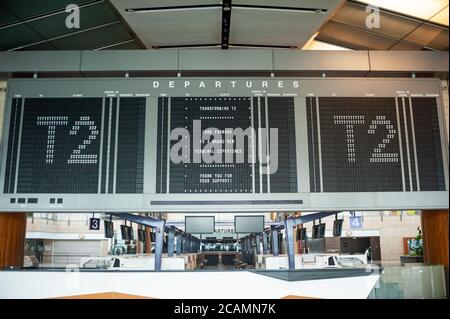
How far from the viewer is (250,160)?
4.44 metres

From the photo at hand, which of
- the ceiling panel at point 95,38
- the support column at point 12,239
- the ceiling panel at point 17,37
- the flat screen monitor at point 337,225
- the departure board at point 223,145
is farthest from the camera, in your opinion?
the flat screen monitor at point 337,225

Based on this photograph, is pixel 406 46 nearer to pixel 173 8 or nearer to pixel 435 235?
pixel 435 235

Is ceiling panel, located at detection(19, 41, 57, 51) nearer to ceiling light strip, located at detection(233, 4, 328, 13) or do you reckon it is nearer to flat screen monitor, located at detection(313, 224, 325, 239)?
ceiling light strip, located at detection(233, 4, 328, 13)

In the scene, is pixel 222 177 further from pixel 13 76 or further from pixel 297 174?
pixel 13 76

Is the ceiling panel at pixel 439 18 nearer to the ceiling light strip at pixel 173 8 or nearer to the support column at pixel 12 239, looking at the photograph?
the ceiling light strip at pixel 173 8

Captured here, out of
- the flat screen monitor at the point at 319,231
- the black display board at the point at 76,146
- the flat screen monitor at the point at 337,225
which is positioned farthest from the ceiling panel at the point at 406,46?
the black display board at the point at 76,146

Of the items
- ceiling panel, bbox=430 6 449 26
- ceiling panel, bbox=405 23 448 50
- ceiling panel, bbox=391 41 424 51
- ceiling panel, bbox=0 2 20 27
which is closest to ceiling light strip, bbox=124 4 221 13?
ceiling panel, bbox=0 2 20 27

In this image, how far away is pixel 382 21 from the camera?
16.1 ft

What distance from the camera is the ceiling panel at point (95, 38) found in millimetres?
5152

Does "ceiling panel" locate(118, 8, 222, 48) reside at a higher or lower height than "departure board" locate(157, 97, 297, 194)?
higher

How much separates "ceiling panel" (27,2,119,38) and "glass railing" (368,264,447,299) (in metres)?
3.78

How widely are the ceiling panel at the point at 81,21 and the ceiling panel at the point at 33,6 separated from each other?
0.46 ft

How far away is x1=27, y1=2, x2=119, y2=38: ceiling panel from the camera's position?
459 centimetres
